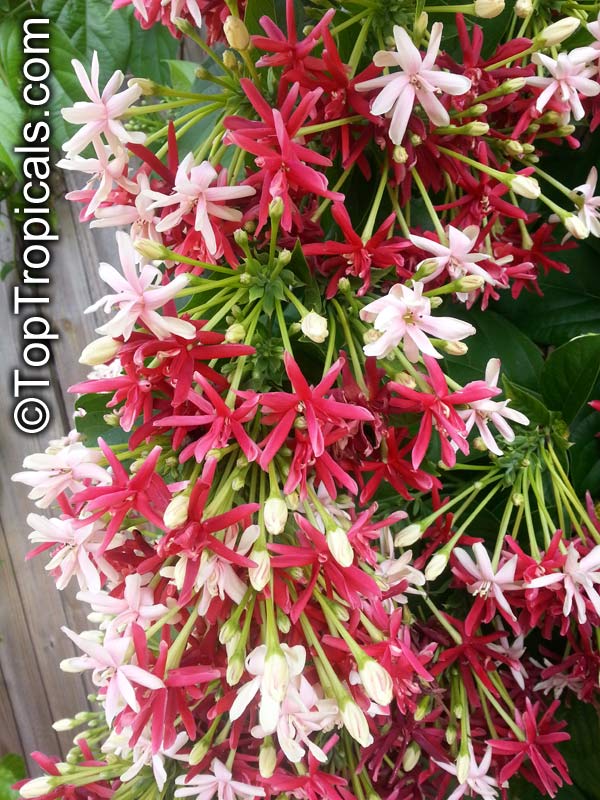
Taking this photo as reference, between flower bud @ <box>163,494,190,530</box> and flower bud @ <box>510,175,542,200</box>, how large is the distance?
0.24 metres

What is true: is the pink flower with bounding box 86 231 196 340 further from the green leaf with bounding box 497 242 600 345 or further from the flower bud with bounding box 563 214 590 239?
the green leaf with bounding box 497 242 600 345

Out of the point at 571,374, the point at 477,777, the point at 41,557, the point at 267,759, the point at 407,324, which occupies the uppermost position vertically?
the point at 407,324

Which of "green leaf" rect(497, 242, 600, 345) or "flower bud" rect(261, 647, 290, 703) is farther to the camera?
"green leaf" rect(497, 242, 600, 345)

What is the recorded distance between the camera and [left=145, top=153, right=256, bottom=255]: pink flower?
318mm

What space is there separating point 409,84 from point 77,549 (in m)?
0.29

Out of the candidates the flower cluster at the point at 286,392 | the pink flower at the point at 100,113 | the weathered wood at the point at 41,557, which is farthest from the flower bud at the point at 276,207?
the weathered wood at the point at 41,557

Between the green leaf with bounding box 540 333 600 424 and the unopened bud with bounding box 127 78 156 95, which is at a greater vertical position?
the unopened bud with bounding box 127 78 156 95

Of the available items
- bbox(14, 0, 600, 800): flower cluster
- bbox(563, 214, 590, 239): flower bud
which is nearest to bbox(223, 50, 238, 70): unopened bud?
bbox(14, 0, 600, 800): flower cluster

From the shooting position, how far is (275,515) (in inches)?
11.7

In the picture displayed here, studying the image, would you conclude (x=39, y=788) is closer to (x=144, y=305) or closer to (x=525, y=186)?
(x=144, y=305)

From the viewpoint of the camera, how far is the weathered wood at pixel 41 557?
962mm

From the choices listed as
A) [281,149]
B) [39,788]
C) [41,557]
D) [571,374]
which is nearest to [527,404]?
[571,374]

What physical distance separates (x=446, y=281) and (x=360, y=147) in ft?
0.31

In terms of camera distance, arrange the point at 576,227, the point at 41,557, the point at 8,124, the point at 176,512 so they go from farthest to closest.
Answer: the point at 41,557 → the point at 8,124 → the point at 576,227 → the point at 176,512
